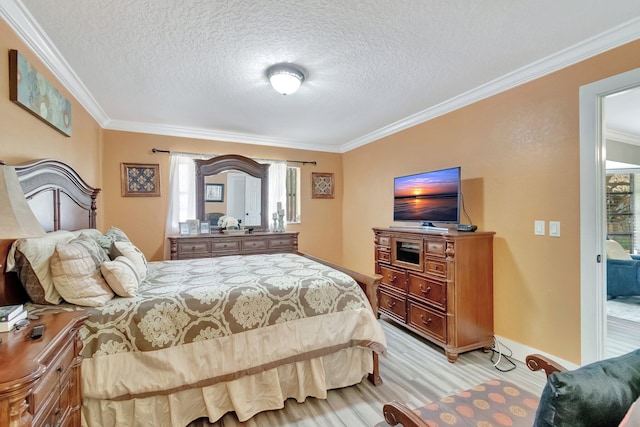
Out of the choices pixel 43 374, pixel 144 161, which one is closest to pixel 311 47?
pixel 43 374

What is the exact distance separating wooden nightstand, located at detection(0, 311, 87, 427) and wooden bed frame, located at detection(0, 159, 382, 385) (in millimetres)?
473

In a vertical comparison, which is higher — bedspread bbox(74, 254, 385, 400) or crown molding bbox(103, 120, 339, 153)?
crown molding bbox(103, 120, 339, 153)

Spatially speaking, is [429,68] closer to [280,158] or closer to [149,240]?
[280,158]

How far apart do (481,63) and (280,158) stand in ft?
10.2

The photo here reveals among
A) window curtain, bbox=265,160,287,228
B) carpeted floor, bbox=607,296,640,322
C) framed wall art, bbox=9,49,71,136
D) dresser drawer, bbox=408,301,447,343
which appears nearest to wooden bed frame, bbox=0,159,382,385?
framed wall art, bbox=9,49,71,136

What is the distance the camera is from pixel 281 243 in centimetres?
427

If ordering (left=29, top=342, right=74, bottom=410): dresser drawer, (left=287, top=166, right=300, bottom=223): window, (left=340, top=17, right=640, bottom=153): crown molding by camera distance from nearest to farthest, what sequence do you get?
(left=29, top=342, right=74, bottom=410): dresser drawer → (left=340, top=17, right=640, bottom=153): crown molding → (left=287, top=166, right=300, bottom=223): window

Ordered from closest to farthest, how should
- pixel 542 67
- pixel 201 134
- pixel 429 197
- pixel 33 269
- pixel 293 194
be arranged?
1. pixel 33 269
2. pixel 542 67
3. pixel 429 197
4. pixel 201 134
5. pixel 293 194

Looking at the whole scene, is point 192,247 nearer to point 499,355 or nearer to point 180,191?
point 180,191

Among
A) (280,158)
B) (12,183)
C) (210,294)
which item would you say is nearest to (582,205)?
(210,294)

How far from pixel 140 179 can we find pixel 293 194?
2194mm

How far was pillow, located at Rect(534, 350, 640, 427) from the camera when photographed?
25.6 inches

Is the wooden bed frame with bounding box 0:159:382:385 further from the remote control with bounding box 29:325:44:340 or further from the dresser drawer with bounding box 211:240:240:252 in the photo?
the dresser drawer with bounding box 211:240:240:252

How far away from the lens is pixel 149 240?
13.0ft
